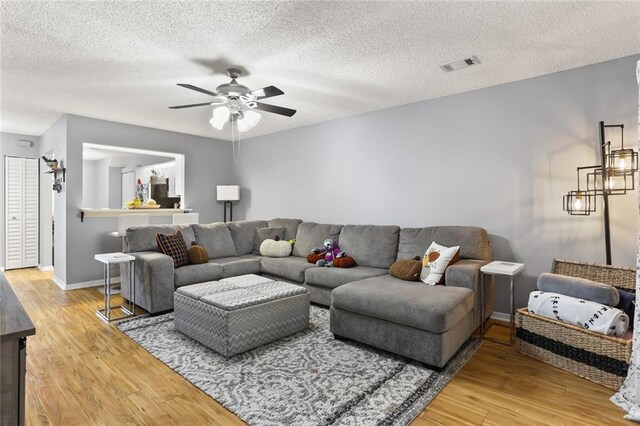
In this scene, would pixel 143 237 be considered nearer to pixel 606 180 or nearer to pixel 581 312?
pixel 581 312

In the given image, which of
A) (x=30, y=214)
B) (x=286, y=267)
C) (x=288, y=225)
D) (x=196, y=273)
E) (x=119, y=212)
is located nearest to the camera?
(x=196, y=273)

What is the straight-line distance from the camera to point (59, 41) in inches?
106

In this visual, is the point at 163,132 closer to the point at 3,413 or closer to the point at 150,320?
the point at 150,320

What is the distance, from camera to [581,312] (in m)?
2.52

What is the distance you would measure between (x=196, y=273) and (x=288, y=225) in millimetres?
1714

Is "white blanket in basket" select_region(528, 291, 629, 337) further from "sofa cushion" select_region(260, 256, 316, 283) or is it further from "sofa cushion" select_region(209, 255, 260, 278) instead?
"sofa cushion" select_region(209, 255, 260, 278)

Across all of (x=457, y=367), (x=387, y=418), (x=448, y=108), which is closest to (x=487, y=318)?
(x=457, y=367)

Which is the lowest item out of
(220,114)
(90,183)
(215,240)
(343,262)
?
(343,262)

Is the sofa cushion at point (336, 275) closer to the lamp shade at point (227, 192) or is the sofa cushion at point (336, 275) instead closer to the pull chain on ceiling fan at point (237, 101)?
the pull chain on ceiling fan at point (237, 101)

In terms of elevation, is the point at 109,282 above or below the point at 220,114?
below

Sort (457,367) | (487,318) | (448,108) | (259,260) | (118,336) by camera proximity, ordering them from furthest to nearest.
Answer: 1. (259,260)
2. (448,108)
3. (487,318)
4. (118,336)
5. (457,367)

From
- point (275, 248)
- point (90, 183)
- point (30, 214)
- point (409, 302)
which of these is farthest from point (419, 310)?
point (90, 183)

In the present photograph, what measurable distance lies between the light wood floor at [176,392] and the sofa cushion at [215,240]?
5.80 feet

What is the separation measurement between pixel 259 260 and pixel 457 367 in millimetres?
2917
